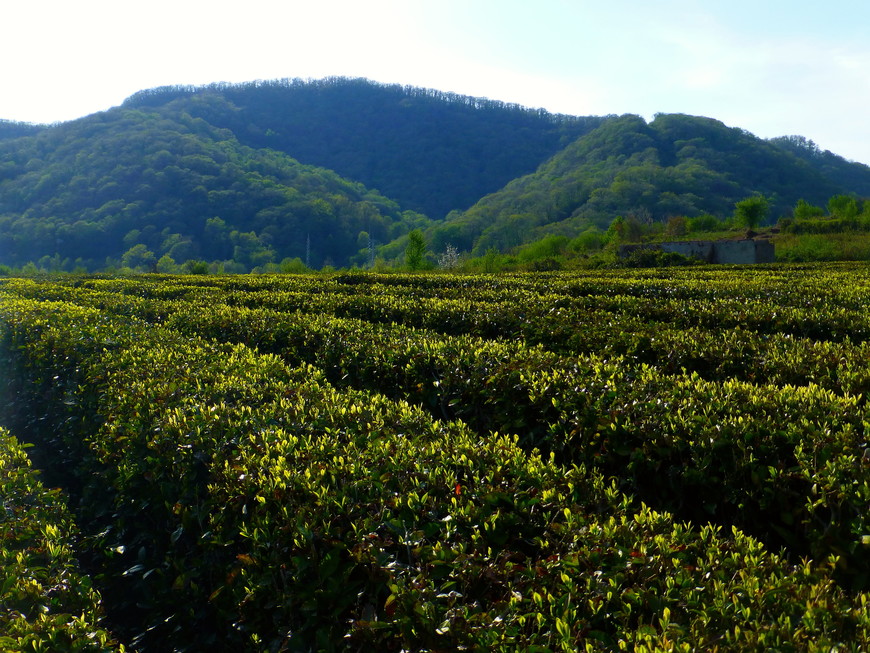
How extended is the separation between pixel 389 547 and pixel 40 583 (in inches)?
83.9

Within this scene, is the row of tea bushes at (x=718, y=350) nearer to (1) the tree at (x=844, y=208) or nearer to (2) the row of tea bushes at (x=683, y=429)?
(2) the row of tea bushes at (x=683, y=429)

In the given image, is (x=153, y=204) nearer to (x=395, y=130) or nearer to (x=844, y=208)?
(x=395, y=130)

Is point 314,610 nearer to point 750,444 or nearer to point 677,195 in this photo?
point 750,444

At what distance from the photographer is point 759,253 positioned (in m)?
33.7

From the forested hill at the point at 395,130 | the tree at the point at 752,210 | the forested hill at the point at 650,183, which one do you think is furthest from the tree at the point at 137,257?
the tree at the point at 752,210

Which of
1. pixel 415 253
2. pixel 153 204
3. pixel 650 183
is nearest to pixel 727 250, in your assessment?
pixel 415 253

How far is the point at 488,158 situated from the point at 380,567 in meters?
138

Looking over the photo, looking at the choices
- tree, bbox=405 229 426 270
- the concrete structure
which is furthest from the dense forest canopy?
the concrete structure

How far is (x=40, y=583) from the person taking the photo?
309 cm

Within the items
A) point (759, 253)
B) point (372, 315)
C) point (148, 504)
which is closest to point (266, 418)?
point (148, 504)

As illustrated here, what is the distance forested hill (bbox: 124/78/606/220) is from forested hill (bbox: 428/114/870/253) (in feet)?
58.5

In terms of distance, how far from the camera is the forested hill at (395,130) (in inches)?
4838

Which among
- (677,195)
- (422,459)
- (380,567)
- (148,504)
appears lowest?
(148,504)

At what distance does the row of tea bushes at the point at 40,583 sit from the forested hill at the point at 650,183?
78.3 meters
